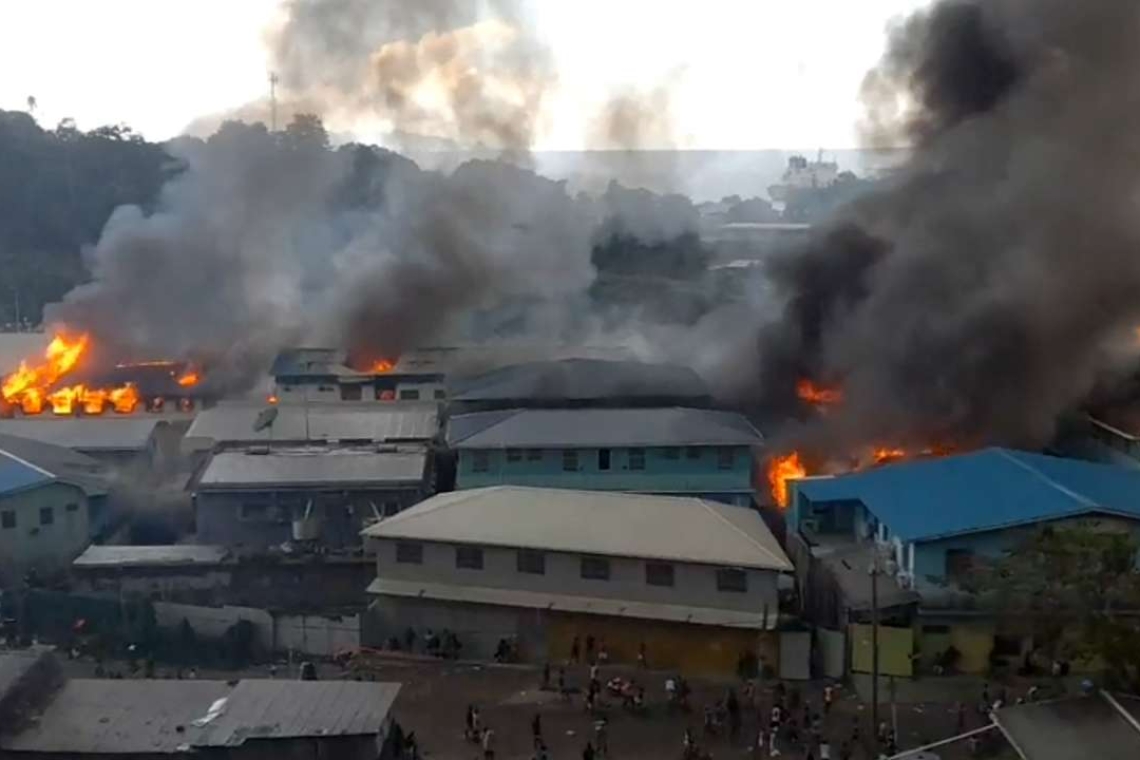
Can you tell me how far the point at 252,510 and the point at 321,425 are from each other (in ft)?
14.5

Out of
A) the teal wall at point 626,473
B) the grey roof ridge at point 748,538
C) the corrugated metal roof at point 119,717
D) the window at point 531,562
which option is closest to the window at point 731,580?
the grey roof ridge at point 748,538

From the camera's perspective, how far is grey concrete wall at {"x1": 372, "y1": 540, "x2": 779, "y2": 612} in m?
19.2

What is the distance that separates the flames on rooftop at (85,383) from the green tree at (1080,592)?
77.4ft

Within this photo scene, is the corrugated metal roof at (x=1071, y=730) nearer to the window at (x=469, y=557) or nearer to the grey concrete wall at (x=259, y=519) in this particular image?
the window at (x=469, y=557)

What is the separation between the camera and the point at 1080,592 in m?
15.2

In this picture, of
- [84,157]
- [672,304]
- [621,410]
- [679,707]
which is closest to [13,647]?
[679,707]

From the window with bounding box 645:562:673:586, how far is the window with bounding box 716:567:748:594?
698 mm

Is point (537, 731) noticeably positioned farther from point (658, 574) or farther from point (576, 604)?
point (658, 574)

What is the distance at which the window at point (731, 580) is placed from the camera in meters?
19.2

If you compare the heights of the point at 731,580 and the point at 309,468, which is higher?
the point at 309,468

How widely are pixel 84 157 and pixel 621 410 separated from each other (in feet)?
146

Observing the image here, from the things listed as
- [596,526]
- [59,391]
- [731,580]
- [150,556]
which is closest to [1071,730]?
[731,580]

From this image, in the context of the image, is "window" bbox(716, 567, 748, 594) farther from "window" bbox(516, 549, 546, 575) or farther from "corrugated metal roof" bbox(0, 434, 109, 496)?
"corrugated metal roof" bbox(0, 434, 109, 496)

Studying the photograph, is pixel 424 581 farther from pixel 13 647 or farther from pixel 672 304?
pixel 672 304
